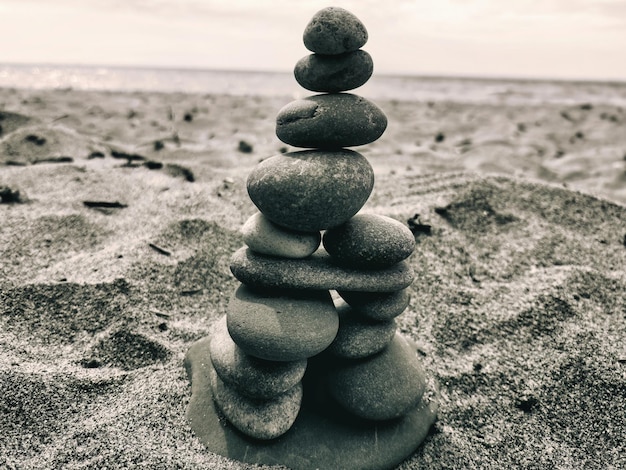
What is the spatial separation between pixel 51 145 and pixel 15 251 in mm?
2789

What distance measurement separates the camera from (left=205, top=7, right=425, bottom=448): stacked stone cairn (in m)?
1.94

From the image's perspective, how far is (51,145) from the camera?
5.52 m

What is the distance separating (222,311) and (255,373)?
101cm

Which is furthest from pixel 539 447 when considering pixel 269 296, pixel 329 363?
pixel 269 296

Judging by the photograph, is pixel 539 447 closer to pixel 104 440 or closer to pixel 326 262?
pixel 326 262

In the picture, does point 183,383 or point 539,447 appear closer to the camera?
point 539,447

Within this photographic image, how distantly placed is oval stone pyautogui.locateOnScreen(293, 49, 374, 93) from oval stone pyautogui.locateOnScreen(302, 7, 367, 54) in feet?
0.20

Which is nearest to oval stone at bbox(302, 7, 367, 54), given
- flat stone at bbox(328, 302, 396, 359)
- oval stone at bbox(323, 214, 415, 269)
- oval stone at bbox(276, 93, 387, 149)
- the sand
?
oval stone at bbox(276, 93, 387, 149)

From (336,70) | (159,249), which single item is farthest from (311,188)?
(159,249)

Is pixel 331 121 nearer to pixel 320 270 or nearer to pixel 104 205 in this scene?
pixel 320 270

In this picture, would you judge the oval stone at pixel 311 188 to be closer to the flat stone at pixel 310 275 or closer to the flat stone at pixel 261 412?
the flat stone at pixel 310 275

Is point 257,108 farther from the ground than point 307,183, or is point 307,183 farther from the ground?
point 307,183

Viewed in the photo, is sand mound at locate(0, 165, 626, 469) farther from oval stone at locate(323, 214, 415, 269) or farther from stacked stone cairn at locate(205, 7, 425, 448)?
oval stone at locate(323, 214, 415, 269)

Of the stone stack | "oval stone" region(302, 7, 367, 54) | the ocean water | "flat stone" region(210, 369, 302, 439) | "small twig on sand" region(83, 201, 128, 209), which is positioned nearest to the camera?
"oval stone" region(302, 7, 367, 54)
